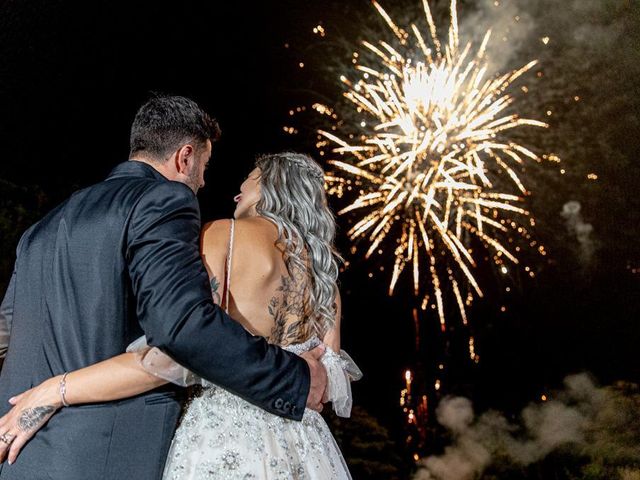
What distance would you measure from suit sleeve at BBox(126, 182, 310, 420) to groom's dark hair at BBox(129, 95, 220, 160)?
1.27 feet

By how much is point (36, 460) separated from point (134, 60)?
7.83 metres

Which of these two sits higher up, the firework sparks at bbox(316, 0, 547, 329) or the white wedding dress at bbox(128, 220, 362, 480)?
the firework sparks at bbox(316, 0, 547, 329)

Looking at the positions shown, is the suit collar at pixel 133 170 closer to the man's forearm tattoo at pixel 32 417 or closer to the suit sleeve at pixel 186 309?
the suit sleeve at pixel 186 309

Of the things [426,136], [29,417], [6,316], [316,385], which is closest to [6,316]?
[6,316]

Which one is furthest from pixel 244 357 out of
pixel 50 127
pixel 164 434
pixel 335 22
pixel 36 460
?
pixel 335 22

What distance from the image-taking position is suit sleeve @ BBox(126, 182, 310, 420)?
1812mm

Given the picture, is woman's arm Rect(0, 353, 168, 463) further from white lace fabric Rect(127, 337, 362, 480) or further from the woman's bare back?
the woman's bare back

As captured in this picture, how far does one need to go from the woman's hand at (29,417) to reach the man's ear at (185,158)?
30.1 inches

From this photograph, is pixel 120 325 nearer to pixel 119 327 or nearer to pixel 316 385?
pixel 119 327

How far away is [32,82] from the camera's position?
7.90 meters

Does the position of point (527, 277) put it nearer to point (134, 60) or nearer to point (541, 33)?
point (541, 33)

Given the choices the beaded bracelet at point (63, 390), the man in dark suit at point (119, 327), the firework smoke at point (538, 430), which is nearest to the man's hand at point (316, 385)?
the man in dark suit at point (119, 327)

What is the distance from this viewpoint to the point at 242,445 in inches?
91.8

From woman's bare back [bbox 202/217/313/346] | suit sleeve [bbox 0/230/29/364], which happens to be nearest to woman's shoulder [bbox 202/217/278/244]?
woman's bare back [bbox 202/217/313/346]
